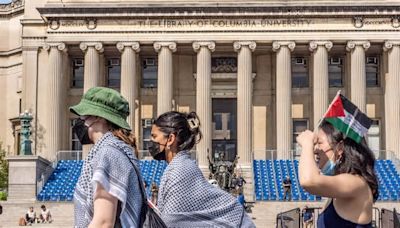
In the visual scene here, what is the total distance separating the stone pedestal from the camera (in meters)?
44.2

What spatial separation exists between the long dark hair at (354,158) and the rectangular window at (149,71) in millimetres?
49823

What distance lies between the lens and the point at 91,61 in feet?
172

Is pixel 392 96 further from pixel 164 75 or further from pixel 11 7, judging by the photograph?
pixel 11 7

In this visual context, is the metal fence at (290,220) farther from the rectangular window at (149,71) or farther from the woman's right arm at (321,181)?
the rectangular window at (149,71)

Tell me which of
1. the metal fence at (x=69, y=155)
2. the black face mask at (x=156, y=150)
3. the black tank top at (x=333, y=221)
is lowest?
the metal fence at (x=69, y=155)

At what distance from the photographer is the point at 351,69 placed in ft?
172

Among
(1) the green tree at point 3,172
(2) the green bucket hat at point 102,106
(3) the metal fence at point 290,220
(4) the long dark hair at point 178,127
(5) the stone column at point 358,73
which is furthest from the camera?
(1) the green tree at point 3,172

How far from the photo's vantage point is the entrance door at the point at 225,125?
181 ft

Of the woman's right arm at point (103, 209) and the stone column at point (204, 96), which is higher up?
the stone column at point (204, 96)

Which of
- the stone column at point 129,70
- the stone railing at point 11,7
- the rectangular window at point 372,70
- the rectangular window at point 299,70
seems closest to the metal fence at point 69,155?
the stone column at point 129,70

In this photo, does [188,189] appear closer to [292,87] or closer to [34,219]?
[34,219]

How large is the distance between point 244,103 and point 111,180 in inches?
1799

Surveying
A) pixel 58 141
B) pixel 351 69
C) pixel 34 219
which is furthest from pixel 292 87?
pixel 34 219

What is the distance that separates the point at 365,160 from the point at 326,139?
0.30 metres
